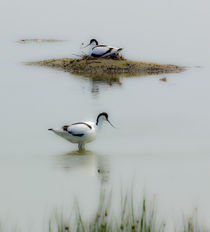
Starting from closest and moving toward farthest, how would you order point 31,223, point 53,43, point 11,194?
point 31,223 → point 11,194 → point 53,43

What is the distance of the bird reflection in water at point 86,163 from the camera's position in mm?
11677

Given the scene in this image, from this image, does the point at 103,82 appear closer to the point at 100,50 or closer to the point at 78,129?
the point at 100,50

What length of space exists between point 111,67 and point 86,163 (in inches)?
535

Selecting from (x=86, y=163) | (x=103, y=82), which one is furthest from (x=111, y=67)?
(x=86, y=163)

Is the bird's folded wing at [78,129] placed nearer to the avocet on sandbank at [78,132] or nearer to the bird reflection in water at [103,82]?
the avocet on sandbank at [78,132]

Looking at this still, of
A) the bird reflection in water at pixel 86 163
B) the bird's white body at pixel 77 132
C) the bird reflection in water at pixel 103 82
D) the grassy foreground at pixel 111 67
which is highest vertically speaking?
the grassy foreground at pixel 111 67

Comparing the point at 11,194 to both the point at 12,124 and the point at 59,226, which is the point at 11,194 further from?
the point at 12,124

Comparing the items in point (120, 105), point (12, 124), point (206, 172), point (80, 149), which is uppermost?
point (120, 105)

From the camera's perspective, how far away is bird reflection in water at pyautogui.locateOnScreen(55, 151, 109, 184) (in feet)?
38.3

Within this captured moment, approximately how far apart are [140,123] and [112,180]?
4528 millimetres

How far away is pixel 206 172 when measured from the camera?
1167 cm

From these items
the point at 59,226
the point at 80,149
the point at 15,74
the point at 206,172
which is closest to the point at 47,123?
the point at 80,149

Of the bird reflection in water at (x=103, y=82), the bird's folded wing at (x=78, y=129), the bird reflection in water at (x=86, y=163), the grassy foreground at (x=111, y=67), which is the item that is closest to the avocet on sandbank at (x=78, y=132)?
the bird's folded wing at (x=78, y=129)

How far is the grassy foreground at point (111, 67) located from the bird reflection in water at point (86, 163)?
12140 millimetres
